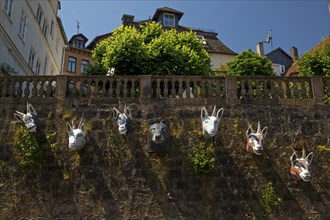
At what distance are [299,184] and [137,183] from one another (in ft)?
13.3

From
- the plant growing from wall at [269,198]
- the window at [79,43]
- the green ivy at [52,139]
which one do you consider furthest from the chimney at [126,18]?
the plant growing from wall at [269,198]

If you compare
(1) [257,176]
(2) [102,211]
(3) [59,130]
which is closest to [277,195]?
(1) [257,176]

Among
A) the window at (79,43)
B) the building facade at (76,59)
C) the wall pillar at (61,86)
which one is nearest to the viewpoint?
the wall pillar at (61,86)

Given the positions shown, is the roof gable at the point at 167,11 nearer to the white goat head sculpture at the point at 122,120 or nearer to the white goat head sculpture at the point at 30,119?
the white goat head sculpture at the point at 122,120

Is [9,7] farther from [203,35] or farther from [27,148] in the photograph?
[203,35]

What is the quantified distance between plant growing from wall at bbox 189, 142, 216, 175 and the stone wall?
124 mm

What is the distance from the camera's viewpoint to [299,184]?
333 inches

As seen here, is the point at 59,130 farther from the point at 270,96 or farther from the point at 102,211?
the point at 270,96

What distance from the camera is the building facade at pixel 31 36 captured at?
13711 millimetres

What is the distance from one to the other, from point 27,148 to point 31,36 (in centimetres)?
1018

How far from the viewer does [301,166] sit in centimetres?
807

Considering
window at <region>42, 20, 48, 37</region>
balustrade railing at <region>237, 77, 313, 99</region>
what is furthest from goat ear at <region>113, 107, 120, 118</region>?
window at <region>42, 20, 48, 37</region>

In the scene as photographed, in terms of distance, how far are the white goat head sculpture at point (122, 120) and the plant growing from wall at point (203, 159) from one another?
5.96ft

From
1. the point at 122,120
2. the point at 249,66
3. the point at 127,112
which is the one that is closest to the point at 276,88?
the point at 127,112
